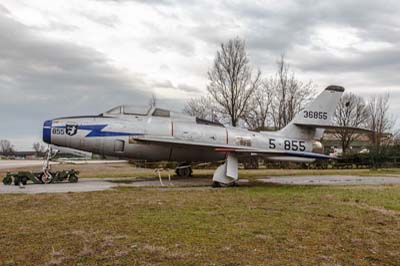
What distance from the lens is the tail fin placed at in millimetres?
17391

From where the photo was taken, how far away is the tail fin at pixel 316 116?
685 inches

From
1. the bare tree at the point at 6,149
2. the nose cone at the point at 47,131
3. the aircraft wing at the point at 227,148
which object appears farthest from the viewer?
the bare tree at the point at 6,149

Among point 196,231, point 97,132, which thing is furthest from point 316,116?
point 196,231

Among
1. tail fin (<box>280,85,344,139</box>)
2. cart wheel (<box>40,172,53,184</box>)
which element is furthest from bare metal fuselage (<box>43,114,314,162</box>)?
cart wheel (<box>40,172,53,184</box>)

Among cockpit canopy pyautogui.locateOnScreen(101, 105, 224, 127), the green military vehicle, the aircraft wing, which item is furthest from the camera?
cockpit canopy pyautogui.locateOnScreen(101, 105, 224, 127)

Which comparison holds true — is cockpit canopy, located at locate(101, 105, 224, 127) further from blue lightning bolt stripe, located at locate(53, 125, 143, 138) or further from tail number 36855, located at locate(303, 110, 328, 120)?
tail number 36855, located at locate(303, 110, 328, 120)

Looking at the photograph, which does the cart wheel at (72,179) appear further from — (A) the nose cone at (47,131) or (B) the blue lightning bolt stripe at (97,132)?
(B) the blue lightning bolt stripe at (97,132)

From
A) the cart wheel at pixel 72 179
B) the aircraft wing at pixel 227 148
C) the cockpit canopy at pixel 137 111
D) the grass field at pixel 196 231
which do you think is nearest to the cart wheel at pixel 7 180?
the cart wheel at pixel 72 179

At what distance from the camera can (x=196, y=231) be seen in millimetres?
5672

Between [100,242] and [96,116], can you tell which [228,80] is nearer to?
[96,116]

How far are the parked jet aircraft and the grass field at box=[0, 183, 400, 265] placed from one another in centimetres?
477

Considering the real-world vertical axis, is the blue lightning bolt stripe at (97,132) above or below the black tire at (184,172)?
above

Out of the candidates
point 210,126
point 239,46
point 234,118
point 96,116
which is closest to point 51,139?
point 96,116

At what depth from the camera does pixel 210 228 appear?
5898 mm
